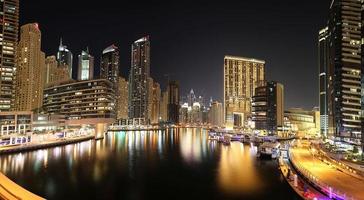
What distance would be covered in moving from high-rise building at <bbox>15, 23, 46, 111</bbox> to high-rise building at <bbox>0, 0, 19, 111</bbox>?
47.8 m

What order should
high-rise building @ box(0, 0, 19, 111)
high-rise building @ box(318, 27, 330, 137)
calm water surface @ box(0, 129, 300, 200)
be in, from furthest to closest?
high-rise building @ box(318, 27, 330, 137)
high-rise building @ box(0, 0, 19, 111)
calm water surface @ box(0, 129, 300, 200)

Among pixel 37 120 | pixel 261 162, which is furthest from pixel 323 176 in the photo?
pixel 37 120

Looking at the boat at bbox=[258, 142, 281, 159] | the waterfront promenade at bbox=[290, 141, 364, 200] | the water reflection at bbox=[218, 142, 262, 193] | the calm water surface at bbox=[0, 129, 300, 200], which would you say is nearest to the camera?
the waterfront promenade at bbox=[290, 141, 364, 200]

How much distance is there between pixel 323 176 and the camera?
31203 mm

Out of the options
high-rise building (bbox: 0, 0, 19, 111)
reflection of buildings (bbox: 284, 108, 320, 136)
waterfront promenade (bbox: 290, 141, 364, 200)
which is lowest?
waterfront promenade (bbox: 290, 141, 364, 200)

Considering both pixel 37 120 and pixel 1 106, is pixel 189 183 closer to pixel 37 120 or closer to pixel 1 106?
pixel 37 120

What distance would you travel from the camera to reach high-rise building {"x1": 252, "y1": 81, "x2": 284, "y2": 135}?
126500 mm

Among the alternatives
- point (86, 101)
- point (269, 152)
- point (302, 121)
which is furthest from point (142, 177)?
point (302, 121)

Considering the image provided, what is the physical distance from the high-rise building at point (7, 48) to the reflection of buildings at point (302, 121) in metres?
117

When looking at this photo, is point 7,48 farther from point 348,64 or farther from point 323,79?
point 323,79

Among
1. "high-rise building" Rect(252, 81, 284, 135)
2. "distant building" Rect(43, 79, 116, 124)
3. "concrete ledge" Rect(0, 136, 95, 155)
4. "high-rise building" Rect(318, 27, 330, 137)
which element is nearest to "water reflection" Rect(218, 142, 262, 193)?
"concrete ledge" Rect(0, 136, 95, 155)

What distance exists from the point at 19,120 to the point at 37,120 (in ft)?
80.1

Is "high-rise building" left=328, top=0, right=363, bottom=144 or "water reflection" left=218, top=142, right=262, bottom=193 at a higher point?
"high-rise building" left=328, top=0, right=363, bottom=144

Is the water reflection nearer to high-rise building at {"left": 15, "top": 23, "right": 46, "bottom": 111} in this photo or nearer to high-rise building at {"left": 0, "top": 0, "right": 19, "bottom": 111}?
high-rise building at {"left": 0, "top": 0, "right": 19, "bottom": 111}
